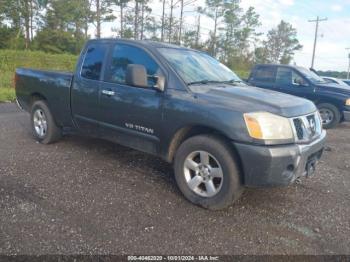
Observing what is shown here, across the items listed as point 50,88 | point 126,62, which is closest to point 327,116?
point 126,62

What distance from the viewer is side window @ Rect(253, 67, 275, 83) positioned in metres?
10.4

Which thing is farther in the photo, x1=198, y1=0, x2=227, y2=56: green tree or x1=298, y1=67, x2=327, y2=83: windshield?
x1=198, y1=0, x2=227, y2=56: green tree

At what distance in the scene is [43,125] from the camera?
19.2 feet

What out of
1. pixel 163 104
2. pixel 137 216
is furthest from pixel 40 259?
pixel 163 104

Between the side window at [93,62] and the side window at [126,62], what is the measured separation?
24 cm

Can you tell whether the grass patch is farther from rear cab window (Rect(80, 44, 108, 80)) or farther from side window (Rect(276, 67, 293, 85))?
side window (Rect(276, 67, 293, 85))

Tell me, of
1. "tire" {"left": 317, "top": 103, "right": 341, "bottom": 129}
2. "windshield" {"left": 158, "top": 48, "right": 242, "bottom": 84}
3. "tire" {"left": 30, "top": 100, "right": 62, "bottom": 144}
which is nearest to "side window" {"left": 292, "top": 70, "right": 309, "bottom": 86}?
"tire" {"left": 317, "top": 103, "right": 341, "bottom": 129}

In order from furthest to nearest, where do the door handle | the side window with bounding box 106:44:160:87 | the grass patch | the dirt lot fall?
the grass patch < the door handle < the side window with bounding box 106:44:160:87 < the dirt lot

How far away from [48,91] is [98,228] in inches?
124

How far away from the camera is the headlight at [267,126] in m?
3.26

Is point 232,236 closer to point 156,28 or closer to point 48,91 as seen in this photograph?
point 48,91

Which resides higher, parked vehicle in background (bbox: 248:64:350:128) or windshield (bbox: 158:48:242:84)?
windshield (bbox: 158:48:242:84)

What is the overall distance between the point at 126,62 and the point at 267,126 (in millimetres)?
2148

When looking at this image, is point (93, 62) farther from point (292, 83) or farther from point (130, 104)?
point (292, 83)
